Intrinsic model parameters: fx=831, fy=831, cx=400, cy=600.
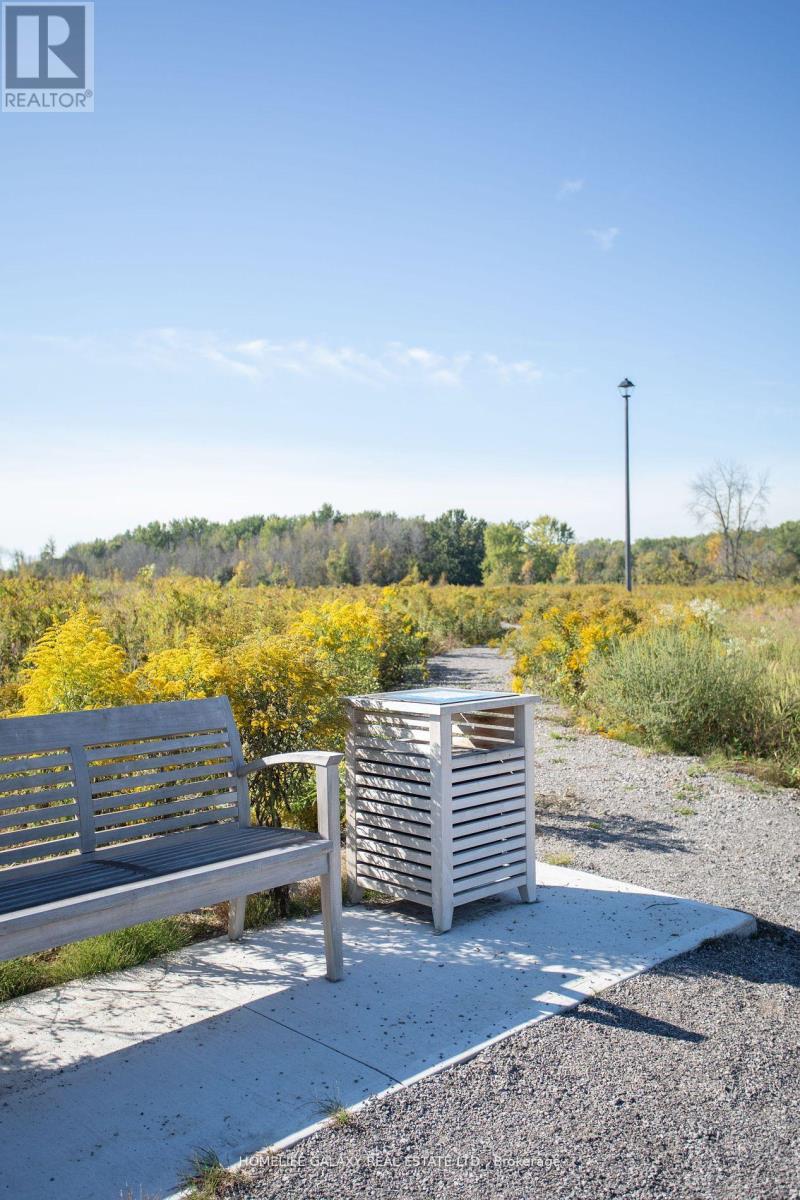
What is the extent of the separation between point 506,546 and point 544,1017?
47933 millimetres

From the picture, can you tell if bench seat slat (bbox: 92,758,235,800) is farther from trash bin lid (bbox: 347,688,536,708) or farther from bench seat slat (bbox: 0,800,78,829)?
trash bin lid (bbox: 347,688,536,708)

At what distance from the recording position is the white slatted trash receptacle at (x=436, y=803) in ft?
11.7

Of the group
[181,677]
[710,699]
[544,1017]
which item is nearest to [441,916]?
[544,1017]

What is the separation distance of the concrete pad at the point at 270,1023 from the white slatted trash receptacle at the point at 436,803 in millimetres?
182

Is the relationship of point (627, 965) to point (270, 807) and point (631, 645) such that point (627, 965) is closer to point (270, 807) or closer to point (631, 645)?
point (270, 807)

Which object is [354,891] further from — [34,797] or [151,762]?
[34,797]

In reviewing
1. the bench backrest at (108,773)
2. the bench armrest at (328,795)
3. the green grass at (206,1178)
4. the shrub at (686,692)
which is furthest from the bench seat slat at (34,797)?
the shrub at (686,692)

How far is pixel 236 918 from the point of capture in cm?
347

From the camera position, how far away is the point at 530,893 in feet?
13.0

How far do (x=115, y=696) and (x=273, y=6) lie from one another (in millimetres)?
5317

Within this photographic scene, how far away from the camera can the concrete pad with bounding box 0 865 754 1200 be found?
2191mm

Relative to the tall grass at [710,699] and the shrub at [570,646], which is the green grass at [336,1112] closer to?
the tall grass at [710,699]

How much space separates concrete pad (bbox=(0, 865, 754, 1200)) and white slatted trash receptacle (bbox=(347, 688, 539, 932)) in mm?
182

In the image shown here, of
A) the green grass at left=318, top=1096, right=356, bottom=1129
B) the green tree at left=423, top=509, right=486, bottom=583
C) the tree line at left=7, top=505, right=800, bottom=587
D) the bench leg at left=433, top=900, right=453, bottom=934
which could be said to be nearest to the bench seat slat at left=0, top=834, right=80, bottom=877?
the green grass at left=318, top=1096, right=356, bottom=1129
